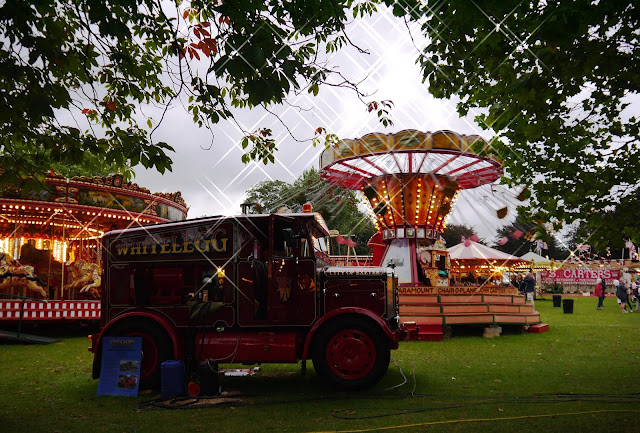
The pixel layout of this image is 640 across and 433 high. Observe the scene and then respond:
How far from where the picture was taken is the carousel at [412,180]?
57.0ft

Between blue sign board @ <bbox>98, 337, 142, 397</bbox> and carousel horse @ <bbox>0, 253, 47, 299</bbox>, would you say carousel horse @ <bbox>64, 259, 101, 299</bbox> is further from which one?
blue sign board @ <bbox>98, 337, 142, 397</bbox>

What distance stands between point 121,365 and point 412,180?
1396 cm

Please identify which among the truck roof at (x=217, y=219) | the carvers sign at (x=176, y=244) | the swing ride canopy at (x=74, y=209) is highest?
the swing ride canopy at (x=74, y=209)

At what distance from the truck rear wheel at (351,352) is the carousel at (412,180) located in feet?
34.6

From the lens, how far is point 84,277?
16703mm

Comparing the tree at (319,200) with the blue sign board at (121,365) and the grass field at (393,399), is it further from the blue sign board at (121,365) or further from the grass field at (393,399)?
the blue sign board at (121,365)

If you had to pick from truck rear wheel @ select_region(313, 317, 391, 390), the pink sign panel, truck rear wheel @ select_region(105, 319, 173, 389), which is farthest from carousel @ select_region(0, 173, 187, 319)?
the pink sign panel

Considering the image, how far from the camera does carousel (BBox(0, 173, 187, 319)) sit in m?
15.5

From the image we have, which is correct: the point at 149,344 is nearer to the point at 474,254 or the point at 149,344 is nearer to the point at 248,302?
the point at 248,302

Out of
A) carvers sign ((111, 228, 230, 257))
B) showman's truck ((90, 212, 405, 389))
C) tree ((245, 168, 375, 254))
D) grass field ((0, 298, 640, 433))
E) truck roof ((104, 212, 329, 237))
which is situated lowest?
grass field ((0, 298, 640, 433))

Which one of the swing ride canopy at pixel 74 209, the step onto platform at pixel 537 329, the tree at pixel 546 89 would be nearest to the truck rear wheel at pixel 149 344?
the tree at pixel 546 89

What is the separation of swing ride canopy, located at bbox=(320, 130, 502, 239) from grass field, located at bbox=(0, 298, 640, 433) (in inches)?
347

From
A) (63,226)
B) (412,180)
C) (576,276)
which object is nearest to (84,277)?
(63,226)

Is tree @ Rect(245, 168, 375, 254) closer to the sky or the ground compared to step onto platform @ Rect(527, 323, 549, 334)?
closer to the sky
